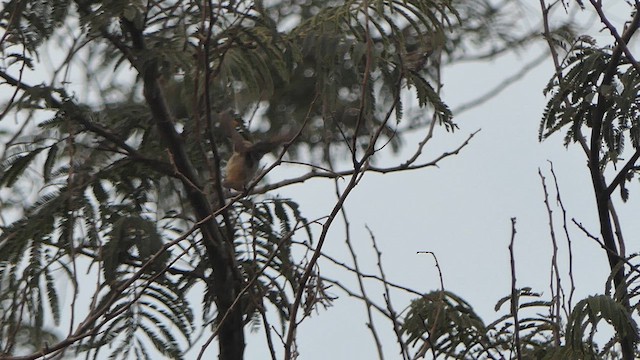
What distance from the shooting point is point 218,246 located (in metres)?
2.85

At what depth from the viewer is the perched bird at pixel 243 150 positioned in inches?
119

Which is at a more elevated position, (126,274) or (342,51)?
(342,51)

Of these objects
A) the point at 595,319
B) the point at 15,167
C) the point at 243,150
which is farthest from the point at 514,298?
the point at 15,167

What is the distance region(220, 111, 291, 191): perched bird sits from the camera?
3.03 metres

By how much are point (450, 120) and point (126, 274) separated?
0.86 m

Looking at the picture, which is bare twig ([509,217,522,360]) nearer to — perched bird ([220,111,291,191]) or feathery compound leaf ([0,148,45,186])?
perched bird ([220,111,291,191])

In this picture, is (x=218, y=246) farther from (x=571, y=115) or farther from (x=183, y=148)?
(x=571, y=115)

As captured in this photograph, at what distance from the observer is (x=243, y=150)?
10.0 feet

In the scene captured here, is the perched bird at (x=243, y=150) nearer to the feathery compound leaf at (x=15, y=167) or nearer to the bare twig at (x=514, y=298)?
the feathery compound leaf at (x=15, y=167)

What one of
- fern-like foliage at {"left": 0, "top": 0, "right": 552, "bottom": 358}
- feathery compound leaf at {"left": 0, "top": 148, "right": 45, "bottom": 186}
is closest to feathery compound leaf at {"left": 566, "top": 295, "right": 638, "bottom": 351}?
fern-like foliage at {"left": 0, "top": 0, "right": 552, "bottom": 358}

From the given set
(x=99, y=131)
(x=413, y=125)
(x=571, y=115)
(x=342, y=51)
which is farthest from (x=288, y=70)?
(x=413, y=125)

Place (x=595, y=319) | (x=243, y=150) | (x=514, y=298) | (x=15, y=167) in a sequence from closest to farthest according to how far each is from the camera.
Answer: (x=514, y=298)
(x=595, y=319)
(x=15, y=167)
(x=243, y=150)

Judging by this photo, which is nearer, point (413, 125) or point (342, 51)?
point (342, 51)

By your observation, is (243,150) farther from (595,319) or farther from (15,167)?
(595,319)
